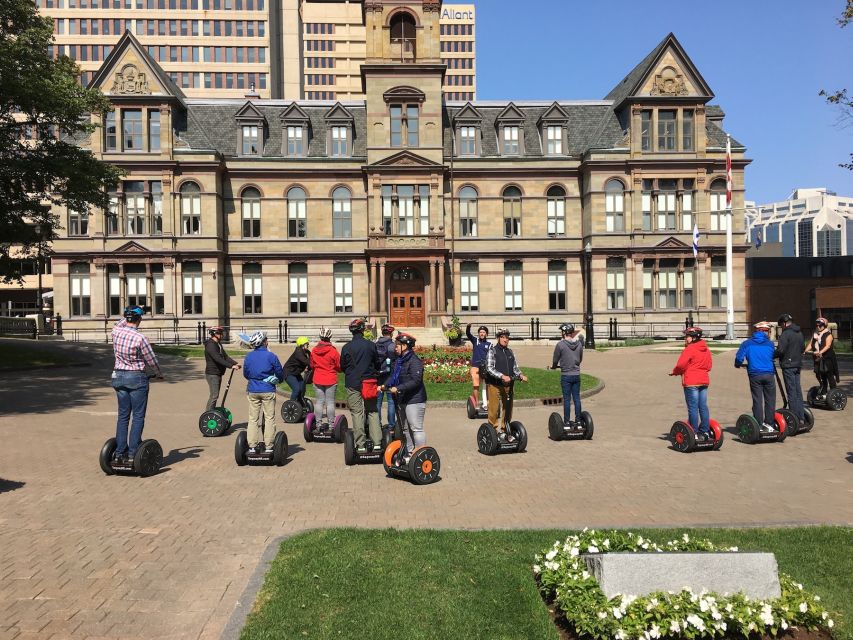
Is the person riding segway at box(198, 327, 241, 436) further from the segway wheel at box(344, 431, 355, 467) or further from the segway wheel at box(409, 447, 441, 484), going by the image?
the segway wheel at box(409, 447, 441, 484)

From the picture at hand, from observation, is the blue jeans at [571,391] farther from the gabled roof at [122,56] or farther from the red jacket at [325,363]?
the gabled roof at [122,56]

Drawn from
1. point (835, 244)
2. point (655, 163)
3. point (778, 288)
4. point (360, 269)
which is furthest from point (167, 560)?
point (835, 244)

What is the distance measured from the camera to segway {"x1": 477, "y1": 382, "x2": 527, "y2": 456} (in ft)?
37.0

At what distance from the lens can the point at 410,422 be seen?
9.84 metres

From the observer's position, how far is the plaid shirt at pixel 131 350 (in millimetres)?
9719

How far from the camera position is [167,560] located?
21.2 feet

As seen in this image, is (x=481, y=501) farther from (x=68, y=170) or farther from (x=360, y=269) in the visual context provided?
(x=360, y=269)

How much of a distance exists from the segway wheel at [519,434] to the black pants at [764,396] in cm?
456

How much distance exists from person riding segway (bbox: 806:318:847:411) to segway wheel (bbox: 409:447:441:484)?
400 inches

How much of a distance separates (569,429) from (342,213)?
33156mm

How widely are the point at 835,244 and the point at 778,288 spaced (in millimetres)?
110663

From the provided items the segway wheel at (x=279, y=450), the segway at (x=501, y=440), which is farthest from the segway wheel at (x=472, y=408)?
the segway wheel at (x=279, y=450)

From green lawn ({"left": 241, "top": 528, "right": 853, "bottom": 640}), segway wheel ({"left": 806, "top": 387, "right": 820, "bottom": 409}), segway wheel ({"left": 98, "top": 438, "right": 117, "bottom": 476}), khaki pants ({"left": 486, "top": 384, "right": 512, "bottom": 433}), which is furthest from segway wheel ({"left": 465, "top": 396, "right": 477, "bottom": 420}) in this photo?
segway wheel ({"left": 806, "top": 387, "right": 820, "bottom": 409})

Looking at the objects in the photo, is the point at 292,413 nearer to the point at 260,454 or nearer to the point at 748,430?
the point at 260,454
